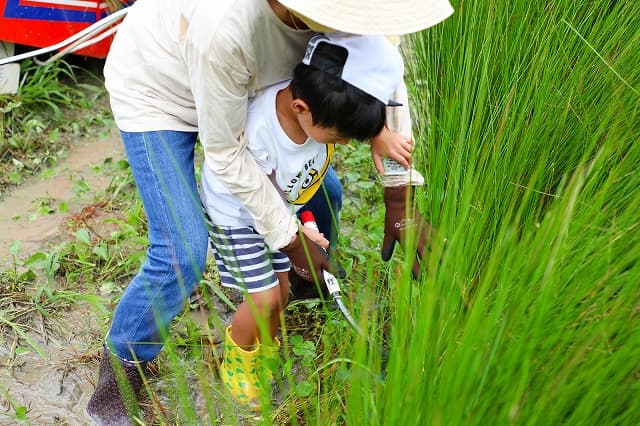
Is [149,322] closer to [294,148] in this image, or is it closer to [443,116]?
[294,148]

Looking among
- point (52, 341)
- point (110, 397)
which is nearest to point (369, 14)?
point (110, 397)

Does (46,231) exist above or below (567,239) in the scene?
below

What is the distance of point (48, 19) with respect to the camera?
3.54 meters

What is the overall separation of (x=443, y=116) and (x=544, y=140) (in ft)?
1.02

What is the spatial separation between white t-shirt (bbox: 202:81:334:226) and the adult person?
5cm

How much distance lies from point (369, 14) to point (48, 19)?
7.97 ft

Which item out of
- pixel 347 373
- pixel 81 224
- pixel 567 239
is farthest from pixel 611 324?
pixel 81 224

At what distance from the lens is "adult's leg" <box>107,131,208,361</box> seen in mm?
1967

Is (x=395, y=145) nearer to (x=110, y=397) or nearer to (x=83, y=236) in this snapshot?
(x=110, y=397)

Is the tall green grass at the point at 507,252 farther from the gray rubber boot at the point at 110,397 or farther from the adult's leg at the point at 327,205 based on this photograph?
the gray rubber boot at the point at 110,397

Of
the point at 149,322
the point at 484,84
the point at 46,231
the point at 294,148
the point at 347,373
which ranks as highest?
the point at 484,84

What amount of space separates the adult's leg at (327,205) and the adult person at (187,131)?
321 mm

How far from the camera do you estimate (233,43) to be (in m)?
1.70

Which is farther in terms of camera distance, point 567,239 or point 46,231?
point 46,231
